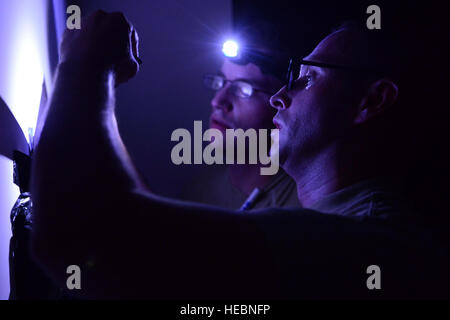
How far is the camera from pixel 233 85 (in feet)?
6.61

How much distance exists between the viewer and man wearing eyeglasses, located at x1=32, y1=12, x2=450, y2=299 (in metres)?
0.61

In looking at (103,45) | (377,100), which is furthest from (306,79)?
(103,45)

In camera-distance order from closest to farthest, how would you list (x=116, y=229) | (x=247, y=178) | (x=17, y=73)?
(x=116, y=229), (x=17, y=73), (x=247, y=178)

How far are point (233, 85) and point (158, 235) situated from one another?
148 cm

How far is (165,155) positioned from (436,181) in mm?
1290

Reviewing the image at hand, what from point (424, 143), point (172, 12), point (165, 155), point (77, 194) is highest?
point (172, 12)

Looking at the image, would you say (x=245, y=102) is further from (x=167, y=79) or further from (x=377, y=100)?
(x=377, y=100)

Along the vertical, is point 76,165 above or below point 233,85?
below

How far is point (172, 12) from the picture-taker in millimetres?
1957

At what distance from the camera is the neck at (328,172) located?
1.07 meters

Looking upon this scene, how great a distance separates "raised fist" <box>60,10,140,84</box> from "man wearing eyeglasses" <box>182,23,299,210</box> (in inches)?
44.2
